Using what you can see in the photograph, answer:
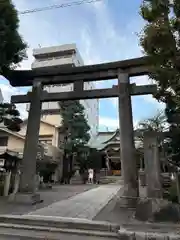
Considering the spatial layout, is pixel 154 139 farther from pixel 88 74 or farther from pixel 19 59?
pixel 19 59

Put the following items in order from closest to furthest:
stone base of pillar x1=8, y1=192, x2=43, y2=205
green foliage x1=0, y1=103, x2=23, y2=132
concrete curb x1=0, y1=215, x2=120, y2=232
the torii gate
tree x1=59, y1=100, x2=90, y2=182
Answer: concrete curb x1=0, y1=215, x2=120, y2=232 < the torii gate < stone base of pillar x1=8, y1=192, x2=43, y2=205 < green foliage x1=0, y1=103, x2=23, y2=132 < tree x1=59, y1=100, x2=90, y2=182

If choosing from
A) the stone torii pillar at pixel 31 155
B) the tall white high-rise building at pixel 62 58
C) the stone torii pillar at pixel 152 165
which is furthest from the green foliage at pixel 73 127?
the stone torii pillar at pixel 152 165

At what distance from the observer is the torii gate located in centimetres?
980

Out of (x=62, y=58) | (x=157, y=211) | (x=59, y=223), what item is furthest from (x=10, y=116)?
(x=62, y=58)

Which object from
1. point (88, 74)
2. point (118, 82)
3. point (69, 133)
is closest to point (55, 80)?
point (88, 74)

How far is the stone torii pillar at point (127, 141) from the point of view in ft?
31.0

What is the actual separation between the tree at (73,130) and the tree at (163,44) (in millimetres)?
20944

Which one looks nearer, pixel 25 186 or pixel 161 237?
pixel 161 237

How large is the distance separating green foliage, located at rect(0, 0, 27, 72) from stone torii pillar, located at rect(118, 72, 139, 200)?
478 centimetres

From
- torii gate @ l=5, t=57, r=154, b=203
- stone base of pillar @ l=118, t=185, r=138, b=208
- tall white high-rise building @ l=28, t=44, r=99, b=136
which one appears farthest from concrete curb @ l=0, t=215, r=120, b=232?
tall white high-rise building @ l=28, t=44, r=99, b=136

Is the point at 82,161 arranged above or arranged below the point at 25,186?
above

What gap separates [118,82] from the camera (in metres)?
10.9

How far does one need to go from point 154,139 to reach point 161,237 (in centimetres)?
370

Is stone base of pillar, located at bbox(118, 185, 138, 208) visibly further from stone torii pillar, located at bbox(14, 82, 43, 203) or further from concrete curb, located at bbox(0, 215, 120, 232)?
stone torii pillar, located at bbox(14, 82, 43, 203)
